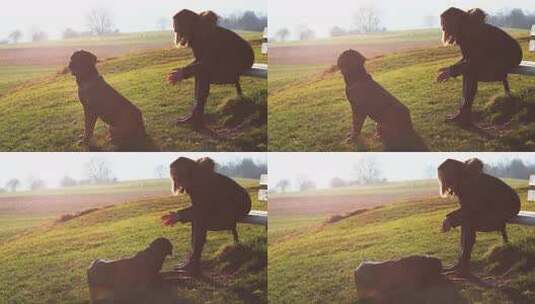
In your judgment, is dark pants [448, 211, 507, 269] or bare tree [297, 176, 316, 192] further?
bare tree [297, 176, 316, 192]

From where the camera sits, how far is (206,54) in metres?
5.02

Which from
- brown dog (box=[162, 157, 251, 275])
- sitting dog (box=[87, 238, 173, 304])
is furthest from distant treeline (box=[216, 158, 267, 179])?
sitting dog (box=[87, 238, 173, 304])

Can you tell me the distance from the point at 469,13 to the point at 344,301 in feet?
5.63

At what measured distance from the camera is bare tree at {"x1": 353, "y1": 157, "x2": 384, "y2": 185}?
504cm

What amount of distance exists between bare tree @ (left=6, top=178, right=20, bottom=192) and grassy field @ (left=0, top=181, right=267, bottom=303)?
0.54 feet

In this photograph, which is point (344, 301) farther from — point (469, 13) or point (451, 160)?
point (469, 13)

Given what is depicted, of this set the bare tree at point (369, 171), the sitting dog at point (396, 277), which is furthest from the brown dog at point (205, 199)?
the sitting dog at point (396, 277)

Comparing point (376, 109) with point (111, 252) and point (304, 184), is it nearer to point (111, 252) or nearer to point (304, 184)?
point (304, 184)

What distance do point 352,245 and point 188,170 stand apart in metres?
1.00

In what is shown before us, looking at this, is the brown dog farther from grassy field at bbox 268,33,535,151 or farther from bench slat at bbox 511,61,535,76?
bench slat at bbox 511,61,535,76

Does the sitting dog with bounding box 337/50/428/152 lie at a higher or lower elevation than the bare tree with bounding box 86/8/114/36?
lower

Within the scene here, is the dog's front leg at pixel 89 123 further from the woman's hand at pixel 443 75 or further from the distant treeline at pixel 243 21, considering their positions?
the woman's hand at pixel 443 75

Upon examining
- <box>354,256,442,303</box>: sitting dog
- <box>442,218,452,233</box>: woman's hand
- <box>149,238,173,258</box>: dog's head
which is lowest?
<box>354,256,442,303</box>: sitting dog

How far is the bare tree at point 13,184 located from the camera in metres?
4.93
